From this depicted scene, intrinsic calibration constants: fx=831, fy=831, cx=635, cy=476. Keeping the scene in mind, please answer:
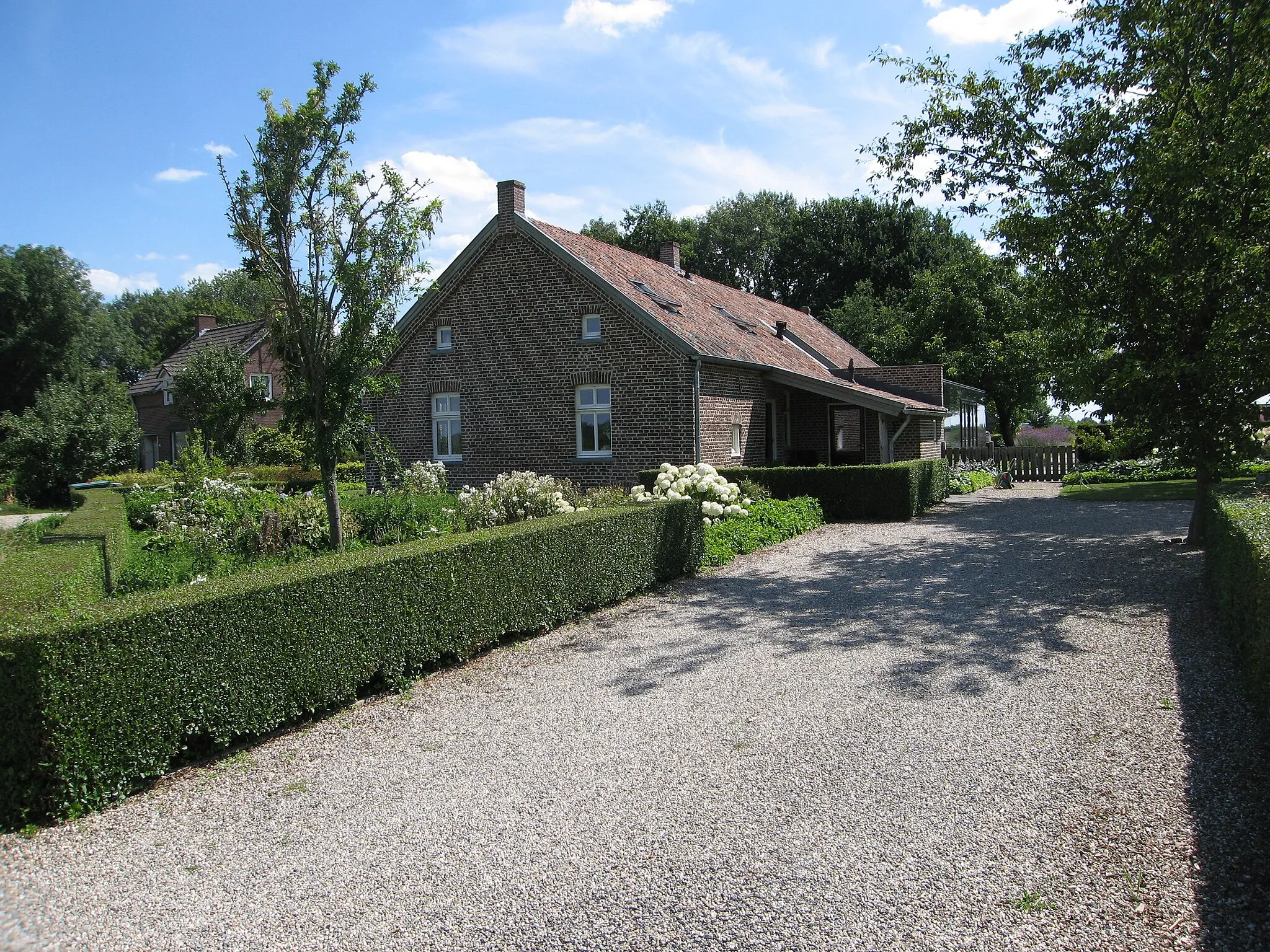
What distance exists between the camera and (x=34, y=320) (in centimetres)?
4059

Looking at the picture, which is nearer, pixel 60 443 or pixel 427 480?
pixel 427 480

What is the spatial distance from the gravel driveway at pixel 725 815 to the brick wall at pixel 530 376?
11.3 m

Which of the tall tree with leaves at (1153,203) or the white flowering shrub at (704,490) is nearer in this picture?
the tall tree with leaves at (1153,203)

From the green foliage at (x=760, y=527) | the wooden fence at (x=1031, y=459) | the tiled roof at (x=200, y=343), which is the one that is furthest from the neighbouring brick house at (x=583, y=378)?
the tiled roof at (x=200, y=343)

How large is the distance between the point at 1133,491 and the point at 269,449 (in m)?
28.8

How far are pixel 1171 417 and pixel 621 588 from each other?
8.53 metres

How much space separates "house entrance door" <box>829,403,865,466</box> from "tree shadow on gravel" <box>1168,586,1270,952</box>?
46.8 feet

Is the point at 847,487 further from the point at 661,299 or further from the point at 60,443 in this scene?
the point at 60,443

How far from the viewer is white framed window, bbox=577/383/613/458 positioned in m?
19.7

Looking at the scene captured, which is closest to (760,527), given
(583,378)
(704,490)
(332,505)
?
(704,490)

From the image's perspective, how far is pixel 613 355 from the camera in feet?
63.6

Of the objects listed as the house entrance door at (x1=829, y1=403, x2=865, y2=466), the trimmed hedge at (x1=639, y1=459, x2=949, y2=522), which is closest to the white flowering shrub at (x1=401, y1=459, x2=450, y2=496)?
the trimmed hedge at (x1=639, y1=459, x2=949, y2=522)

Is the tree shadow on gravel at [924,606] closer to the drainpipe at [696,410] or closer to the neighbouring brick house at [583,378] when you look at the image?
the drainpipe at [696,410]

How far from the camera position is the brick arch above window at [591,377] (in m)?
19.5
